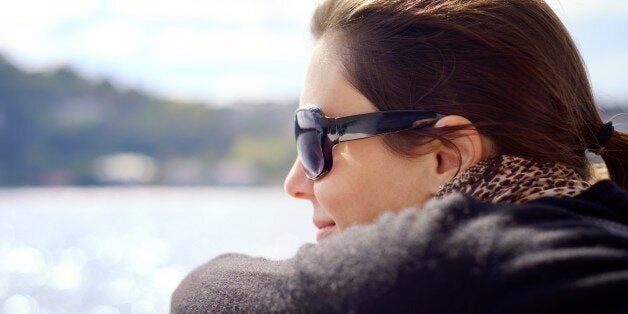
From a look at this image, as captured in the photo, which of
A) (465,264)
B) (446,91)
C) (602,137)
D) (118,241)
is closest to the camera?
(465,264)

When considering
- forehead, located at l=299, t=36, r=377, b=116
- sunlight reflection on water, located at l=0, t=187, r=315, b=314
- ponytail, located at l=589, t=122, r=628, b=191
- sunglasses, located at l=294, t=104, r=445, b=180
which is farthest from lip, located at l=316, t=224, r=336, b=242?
sunlight reflection on water, located at l=0, t=187, r=315, b=314

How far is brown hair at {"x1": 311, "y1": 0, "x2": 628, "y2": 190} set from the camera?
150cm

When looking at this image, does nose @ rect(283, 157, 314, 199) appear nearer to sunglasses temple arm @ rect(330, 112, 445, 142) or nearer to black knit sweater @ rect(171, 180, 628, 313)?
sunglasses temple arm @ rect(330, 112, 445, 142)

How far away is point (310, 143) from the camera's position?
1.73 m

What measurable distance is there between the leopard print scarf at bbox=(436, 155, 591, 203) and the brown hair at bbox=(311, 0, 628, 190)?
0.05m

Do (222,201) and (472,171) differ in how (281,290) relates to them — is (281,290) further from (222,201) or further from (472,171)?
(222,201)

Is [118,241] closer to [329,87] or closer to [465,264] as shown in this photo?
[329,87]

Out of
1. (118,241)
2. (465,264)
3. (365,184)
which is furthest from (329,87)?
(118,241)

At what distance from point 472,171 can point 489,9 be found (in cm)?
29

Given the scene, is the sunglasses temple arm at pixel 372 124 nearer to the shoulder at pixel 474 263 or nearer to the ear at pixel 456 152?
the ear at pixel 456 152

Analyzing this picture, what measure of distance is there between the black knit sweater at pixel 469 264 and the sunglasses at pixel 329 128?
0.40 metres

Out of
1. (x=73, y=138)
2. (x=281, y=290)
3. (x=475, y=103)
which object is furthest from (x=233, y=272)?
(x=73, y=138)

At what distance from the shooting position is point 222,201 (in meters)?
44.5

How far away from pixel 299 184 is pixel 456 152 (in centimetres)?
39
